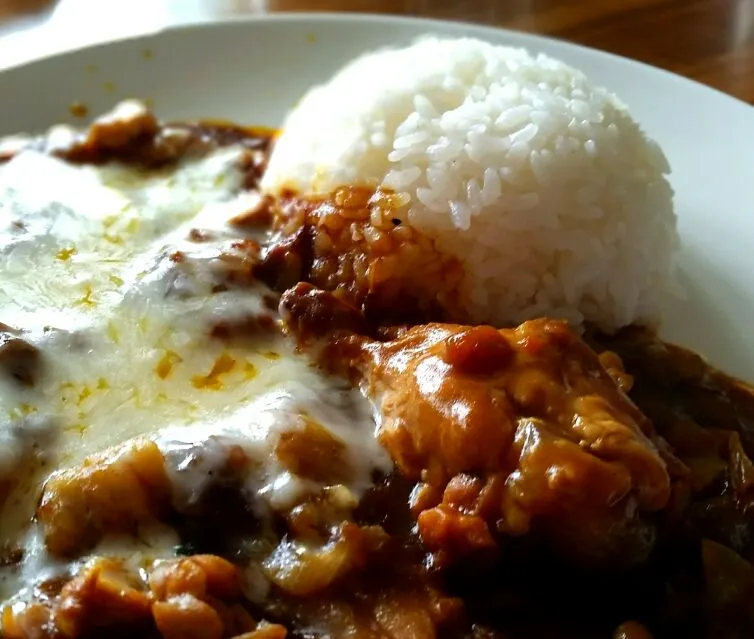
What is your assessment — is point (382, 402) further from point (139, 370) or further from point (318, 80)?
point (318, 80)

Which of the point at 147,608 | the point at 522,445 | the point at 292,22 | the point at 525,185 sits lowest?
the point at 147,608

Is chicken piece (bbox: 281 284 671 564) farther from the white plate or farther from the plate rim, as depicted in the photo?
the plate rim

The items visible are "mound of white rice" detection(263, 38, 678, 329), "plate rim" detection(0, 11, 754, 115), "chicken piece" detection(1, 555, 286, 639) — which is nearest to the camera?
"chicken piece" detection(1, 555, 286, 639)

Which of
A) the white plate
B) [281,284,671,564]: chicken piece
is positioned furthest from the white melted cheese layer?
the white plate

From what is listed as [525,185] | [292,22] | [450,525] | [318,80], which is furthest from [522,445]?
[292,22]

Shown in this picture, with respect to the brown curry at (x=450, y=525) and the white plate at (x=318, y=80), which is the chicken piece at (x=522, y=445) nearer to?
the brown curry at (x=450, y=525)

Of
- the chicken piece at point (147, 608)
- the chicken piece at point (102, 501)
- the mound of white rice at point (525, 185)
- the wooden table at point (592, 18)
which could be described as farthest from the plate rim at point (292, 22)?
the chicken piece at point (147, 608)

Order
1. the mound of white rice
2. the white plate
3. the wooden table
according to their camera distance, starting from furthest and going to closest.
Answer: the wooden table
the white plate
the mound of white rice

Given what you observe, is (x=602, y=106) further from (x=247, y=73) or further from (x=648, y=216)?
(x=247, y=73)
